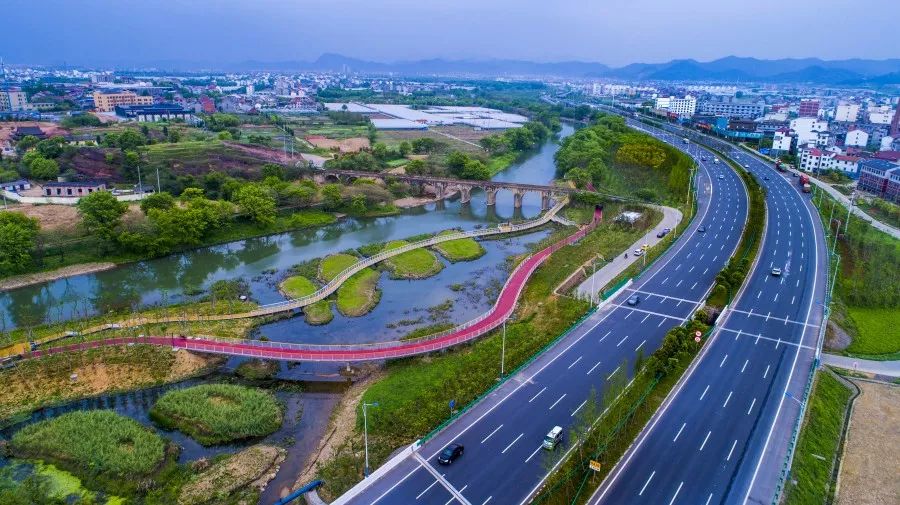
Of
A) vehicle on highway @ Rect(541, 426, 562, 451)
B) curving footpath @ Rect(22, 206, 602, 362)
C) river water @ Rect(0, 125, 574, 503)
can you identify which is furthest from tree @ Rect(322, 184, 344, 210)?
vehicle on highway @ Rect(541, 426, 562, 451)

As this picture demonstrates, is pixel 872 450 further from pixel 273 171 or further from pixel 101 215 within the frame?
pixel 273 171

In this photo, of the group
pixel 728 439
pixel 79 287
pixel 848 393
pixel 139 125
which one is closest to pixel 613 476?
pixel 728 439

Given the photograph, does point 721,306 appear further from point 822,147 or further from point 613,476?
point 822,147

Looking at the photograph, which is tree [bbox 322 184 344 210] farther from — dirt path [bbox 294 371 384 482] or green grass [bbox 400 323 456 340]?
dirt path [bbox 294 371 384 482]

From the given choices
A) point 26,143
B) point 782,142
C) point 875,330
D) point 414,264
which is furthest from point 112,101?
point 875,330

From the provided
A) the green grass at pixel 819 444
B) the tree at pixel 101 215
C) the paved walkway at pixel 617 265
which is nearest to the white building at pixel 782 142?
the paved walkway at pixel 617 265
